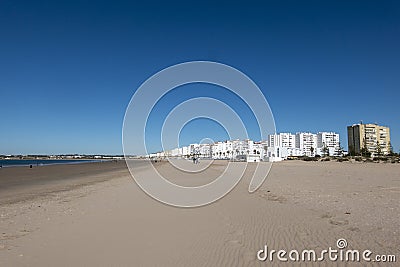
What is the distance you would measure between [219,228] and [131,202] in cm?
555

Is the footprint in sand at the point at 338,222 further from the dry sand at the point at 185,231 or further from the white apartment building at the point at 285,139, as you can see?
the white apartment building at the point at 285,139

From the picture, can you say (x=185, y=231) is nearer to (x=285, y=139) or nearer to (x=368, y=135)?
(x=368, y=135)

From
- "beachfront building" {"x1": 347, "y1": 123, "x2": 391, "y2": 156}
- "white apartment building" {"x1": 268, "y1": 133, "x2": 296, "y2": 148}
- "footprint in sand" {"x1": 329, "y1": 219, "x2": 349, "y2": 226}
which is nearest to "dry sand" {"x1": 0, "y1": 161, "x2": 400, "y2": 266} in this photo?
"footprint in sand" {"x1": 329, "y1": 219, "x2": 349, "y2": 226}

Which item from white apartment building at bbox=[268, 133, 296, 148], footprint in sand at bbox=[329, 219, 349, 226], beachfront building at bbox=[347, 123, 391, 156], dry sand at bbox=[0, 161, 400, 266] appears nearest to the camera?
dry sand at bbox=[0, 161, 400, 266]

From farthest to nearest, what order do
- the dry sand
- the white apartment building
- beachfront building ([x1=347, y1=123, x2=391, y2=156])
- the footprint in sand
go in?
the white apartment building < beachfront building ([x1=347, y1=123, x2=391, y2=156]) < the footprint in sand < the dry sand

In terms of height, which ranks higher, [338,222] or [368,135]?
[368,135]

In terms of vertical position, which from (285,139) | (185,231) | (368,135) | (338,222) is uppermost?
(285,139)

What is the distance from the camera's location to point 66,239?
259 inches

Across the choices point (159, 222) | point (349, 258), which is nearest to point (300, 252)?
point (349, 258)

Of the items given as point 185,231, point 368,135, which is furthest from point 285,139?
point 185,231

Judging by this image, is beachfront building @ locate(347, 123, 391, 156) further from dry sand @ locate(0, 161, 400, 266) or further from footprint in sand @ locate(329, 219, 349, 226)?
footprint in sand @ locate(329, 219, 349, 226)

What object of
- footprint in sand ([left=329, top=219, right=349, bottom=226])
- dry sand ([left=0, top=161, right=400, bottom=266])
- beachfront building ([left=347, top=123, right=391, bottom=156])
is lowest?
dry sand ([left=0, top=161, right=400, bottom=266])

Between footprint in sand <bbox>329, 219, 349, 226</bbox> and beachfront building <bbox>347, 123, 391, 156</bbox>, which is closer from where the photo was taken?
footprint in sand <bbox>329, 219, 349, 226</bbox>

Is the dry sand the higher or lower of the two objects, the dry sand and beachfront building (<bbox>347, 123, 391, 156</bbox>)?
the lower
